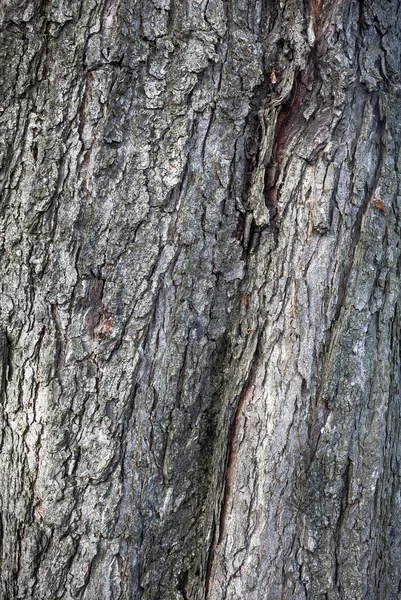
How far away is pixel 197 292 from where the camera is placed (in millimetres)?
1611

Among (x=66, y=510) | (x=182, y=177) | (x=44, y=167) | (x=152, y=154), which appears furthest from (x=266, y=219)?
(x=66, y=510)

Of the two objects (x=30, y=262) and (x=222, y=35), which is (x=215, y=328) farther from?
(x=222, y=35)

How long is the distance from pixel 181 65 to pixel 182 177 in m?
0.33

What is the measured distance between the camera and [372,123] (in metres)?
1.61

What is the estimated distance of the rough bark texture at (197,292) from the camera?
153 centimetres

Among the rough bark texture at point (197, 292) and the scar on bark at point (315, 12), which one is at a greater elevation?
the scar on bark at point (315, 12)

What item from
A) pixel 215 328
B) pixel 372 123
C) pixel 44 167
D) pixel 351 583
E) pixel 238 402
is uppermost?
pixel 372 123

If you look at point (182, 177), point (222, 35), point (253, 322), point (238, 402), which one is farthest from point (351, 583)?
point (222, 35)

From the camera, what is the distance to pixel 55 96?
152 cm

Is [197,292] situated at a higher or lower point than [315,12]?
lower

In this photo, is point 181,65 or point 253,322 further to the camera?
point 253,322

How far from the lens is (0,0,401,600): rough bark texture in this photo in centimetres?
153

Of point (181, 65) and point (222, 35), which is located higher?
point (222, 35)

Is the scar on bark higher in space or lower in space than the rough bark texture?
higher
